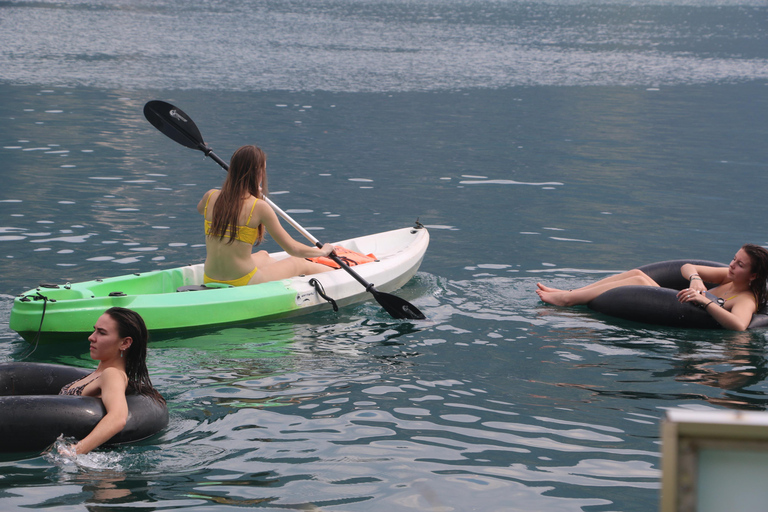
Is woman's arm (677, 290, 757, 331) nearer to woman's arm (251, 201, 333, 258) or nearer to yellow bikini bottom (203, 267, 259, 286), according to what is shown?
woman's arm (251, 201, 333, 258)

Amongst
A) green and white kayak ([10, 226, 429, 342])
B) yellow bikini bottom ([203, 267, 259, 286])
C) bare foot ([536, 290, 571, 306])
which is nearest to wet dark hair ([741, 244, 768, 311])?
bare foot ([536, 290, 571, 306])

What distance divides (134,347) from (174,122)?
12.5 ft

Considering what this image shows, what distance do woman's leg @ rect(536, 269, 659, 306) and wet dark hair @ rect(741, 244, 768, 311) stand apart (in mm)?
867

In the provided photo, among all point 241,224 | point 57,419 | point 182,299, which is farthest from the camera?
point 241,224

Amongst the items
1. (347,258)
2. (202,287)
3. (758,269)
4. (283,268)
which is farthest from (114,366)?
(758,269)

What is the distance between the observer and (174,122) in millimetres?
7945

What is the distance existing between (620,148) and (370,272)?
10026 millimetres

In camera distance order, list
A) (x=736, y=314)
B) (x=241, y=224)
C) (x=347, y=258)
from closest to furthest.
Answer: (x=736, y=314) < (x=241, y=224) < (x=347, y=258)

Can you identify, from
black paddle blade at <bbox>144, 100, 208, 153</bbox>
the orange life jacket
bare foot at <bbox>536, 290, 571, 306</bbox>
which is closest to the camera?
bare foot at <bbox>536, 290, 571, 306</bbox>

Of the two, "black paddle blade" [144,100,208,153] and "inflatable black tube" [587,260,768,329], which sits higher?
"black paddle blade" [144,100,208,153]

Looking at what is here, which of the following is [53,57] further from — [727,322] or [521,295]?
[727,322]

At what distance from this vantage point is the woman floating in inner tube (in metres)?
6.82

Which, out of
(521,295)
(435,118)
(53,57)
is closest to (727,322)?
(521,295)

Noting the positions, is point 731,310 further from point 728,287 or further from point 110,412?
point 110,412
